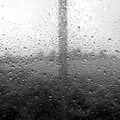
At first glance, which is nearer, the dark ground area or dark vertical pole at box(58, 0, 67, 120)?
the dark ground area

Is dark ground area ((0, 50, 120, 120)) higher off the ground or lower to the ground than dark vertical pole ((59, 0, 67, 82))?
lower

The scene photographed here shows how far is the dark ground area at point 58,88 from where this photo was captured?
1.23 m

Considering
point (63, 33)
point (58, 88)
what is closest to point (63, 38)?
point (63, 33)

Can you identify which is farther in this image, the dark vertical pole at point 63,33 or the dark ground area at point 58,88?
the dark vertical pole at point 63,33

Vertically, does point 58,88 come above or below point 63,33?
below

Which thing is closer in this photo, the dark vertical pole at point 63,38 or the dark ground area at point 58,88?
the dark ground area at point 58,88

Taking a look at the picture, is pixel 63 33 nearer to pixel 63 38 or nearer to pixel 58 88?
pixel 63 38

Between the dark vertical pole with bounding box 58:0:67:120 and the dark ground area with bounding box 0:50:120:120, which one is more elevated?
the dark vertical pole with bounding box 58:0:67:120

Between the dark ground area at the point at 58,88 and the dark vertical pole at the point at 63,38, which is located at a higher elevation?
the dark vertical pole at the point at 63,38

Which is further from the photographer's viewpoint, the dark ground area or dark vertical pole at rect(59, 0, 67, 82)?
dark vertical pole at rect(59, 0, 67, 82)

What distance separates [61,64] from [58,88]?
171 millimetres

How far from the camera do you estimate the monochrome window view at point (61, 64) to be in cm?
125

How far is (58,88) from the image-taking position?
1.34 meters

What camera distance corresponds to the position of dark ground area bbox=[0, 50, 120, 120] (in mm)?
1229
